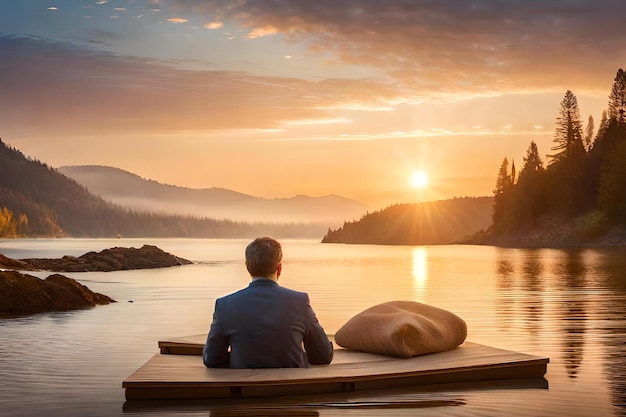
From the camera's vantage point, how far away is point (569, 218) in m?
155

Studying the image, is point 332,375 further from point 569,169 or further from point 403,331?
point 569,169

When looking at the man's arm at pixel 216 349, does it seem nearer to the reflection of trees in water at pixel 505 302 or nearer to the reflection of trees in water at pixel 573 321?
the reflection of trees in water at pixel 573 321

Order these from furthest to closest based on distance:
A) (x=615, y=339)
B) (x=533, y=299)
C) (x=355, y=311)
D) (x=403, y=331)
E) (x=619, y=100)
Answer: (x=619, y=100) < (x=533, y=299) < (x=355, y=311) < (x=615, y=339) < (x=403, y=331)

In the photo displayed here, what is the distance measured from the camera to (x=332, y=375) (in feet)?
39.7

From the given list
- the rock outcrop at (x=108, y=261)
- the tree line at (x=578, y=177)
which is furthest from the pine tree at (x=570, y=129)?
the rock outcrop at (x=108, y=261)

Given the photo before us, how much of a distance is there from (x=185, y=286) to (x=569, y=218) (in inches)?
4695

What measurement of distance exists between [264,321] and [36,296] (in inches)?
751

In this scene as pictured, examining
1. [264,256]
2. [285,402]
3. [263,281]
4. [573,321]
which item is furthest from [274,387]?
[573,321]

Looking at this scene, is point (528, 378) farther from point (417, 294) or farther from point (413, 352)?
point (417, 294)

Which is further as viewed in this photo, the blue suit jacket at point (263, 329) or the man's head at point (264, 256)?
the blue suit jacket at point (263, 329)

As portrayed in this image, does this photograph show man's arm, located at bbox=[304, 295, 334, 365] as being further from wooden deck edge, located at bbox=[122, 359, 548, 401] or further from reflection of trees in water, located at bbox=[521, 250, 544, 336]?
reflection of trees in water, located at bbox=[521, 250, 544, 336]

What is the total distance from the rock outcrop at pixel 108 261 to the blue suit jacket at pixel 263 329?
49146 mm

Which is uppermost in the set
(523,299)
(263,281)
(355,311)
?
(263,281)

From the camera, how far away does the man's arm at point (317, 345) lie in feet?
40.0
